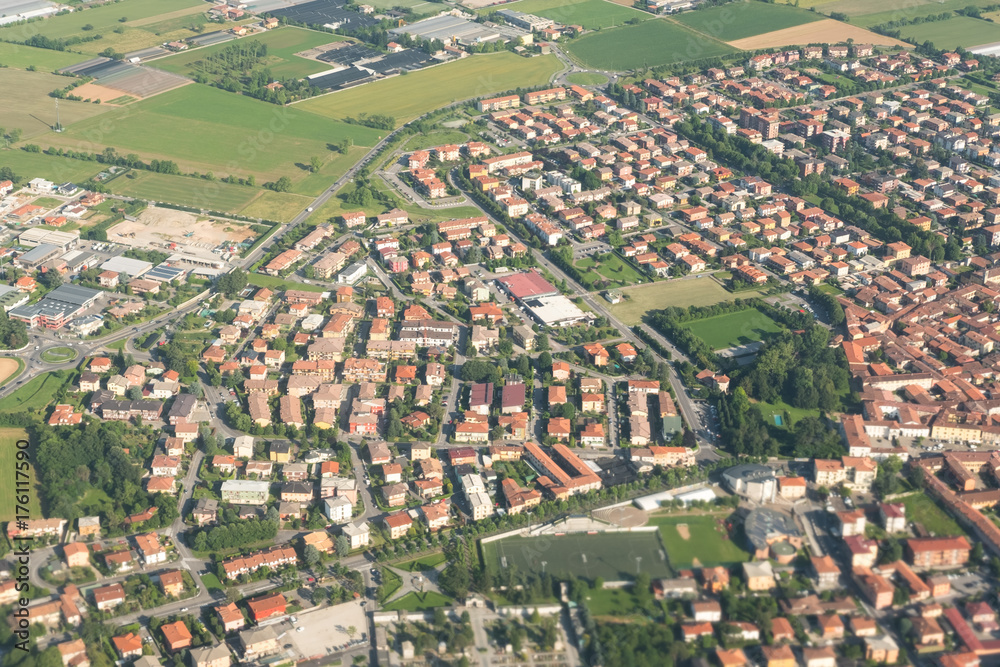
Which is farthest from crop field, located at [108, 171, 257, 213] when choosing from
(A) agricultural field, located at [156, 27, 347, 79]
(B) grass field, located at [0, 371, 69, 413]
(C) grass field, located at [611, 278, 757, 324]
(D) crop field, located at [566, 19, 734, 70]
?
(D) crop field, located at [566, 19, 734, 70]

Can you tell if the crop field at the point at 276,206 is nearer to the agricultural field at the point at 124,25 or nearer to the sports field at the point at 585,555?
the sports field at the point at 585,555

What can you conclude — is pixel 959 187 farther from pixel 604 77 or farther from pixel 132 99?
pixel 132 99

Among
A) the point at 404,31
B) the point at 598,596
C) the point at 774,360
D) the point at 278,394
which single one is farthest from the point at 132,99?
the point at 598,596

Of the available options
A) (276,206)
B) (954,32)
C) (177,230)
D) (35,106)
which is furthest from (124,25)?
(954,32)

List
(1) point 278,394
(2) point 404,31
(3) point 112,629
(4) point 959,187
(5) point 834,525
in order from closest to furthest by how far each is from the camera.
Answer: (3) point 112,629
(5) point 834,525
(1) point 278,394
(4) point 959,187
(2) point 404,31

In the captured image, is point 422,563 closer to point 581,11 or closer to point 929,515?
point 929,515

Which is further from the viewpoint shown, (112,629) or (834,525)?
(834,525)

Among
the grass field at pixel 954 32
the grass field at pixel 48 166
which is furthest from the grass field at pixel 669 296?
the grass field at pixel 954 32
